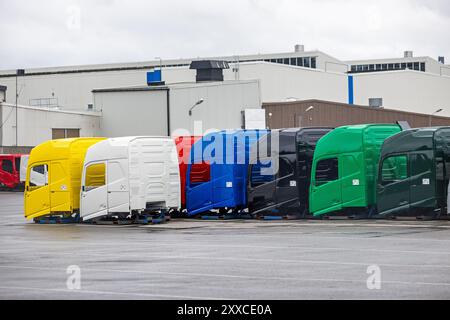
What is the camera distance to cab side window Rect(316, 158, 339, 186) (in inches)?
1228

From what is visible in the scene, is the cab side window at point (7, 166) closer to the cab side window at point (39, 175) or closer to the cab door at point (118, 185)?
the cab side window at point (39, 175)

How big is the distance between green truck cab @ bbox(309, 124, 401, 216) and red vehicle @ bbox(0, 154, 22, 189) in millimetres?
35764

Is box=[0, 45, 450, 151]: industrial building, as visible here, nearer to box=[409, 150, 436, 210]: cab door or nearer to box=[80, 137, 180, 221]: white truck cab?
box=[80, 137, 180, 221]: white truck cab

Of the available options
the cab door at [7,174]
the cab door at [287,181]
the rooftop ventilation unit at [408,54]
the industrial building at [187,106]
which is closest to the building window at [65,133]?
the industrial building at [187,106]

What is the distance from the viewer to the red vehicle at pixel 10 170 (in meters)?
63.9

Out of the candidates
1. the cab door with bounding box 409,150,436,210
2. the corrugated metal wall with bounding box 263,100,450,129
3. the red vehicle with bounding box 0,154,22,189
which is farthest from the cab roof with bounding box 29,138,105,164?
the corrugated metal wall with bounding box 263,100,450,129

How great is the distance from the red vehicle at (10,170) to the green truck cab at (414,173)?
38.0 m

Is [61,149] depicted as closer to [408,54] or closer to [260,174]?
[260,174]

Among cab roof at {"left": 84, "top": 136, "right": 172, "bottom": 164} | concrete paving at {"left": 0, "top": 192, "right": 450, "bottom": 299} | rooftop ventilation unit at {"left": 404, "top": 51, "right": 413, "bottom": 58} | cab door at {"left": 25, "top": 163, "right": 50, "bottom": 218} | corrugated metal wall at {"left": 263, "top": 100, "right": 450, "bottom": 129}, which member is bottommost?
concrete paving at {"left": 0, "top": 192, "right": 450, "bottom": 299}

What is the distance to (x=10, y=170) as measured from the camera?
65.1 meters

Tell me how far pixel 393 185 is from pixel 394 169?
489mm

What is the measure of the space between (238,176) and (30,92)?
61350mm

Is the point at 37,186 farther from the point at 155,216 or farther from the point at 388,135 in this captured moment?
the point at 388,135

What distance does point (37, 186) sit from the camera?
34469 millimetres
